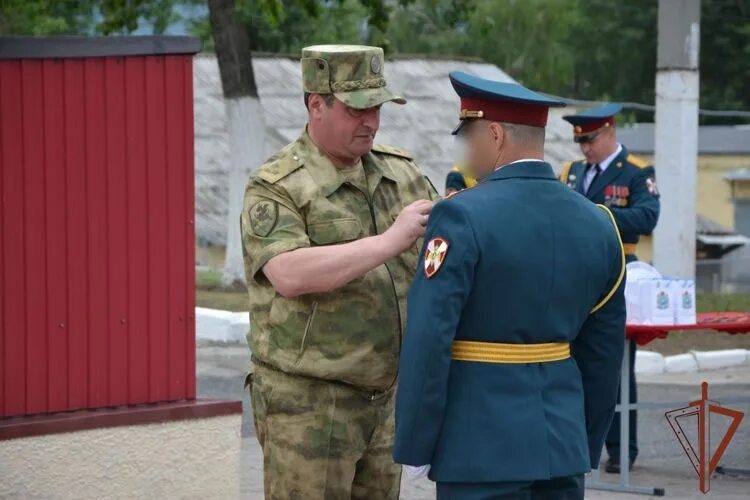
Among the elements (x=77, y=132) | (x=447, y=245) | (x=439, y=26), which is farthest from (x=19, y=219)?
(x=439, y=26)

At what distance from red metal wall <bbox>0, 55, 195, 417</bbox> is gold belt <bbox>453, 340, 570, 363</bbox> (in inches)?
94.2

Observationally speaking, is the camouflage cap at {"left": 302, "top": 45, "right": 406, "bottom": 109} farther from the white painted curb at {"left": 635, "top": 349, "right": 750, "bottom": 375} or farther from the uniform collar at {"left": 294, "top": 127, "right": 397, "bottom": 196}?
the white painted curb at {"left": 635, "top": 349, "right": 750, "bottom": 375}

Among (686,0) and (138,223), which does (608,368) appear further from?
(686,0)

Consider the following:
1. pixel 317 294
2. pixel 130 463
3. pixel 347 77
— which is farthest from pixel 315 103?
pixel 130 463

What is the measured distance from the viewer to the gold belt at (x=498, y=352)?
11.6ft

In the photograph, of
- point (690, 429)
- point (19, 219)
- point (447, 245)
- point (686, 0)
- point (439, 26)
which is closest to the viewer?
point (447, 245)

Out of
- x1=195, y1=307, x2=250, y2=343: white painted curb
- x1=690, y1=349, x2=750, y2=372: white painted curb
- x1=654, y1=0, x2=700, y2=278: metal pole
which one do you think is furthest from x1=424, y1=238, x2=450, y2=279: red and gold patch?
x1=654, y1=0, x2=700, y2=278: metal pole

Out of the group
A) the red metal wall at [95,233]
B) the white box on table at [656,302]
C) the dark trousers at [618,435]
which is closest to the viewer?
the red metal wall at [95,233]

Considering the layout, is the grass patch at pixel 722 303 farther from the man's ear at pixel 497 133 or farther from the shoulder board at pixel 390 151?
the man's ear at pixel 497 133

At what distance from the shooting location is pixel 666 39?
12.4 m

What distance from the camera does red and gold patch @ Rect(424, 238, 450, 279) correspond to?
11.2 feet

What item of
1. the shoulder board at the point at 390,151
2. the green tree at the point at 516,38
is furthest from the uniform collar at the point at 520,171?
the green tree at the point at 516,38

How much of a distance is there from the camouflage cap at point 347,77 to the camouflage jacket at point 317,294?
0.68ft

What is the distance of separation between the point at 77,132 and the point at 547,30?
6071cm
